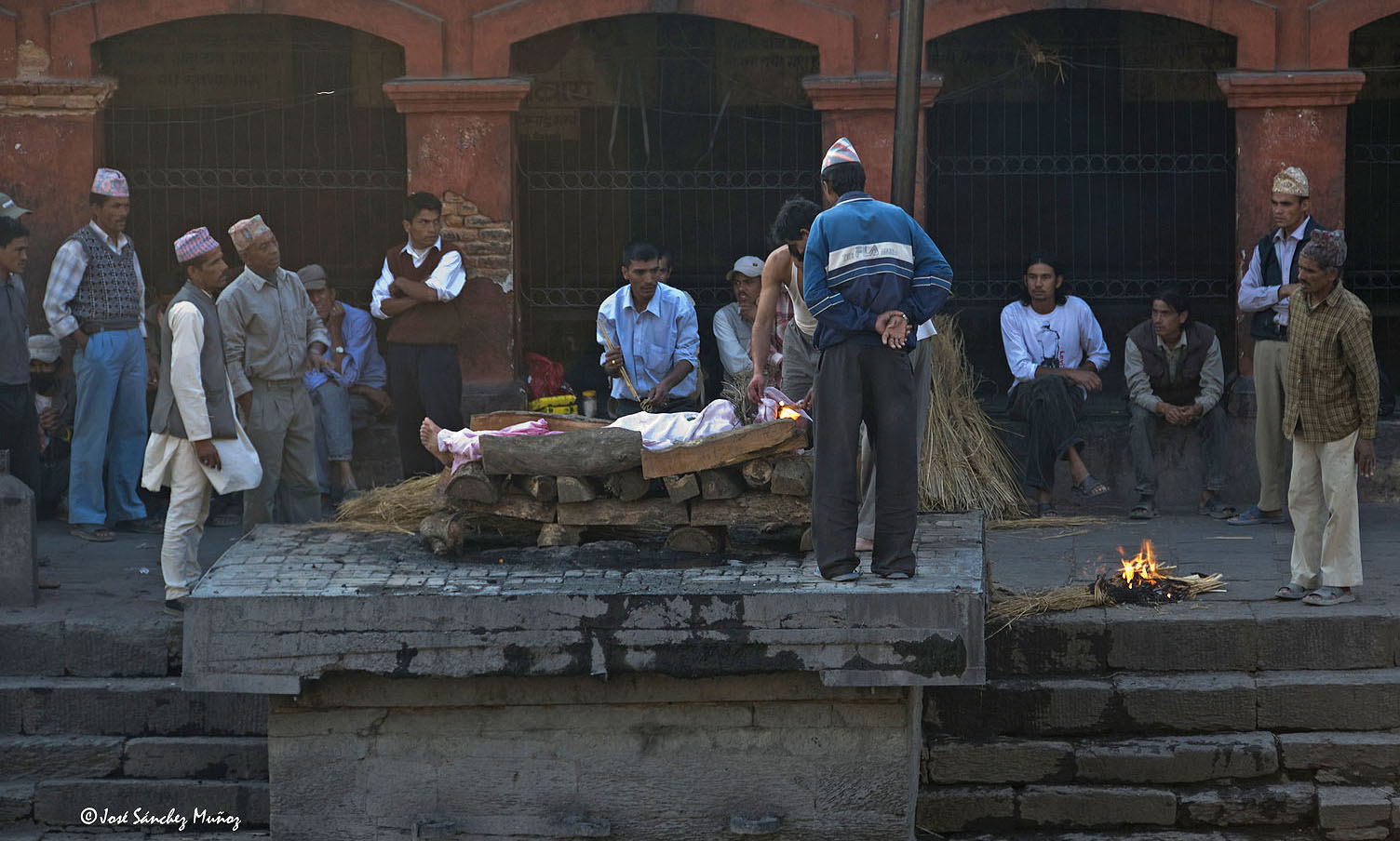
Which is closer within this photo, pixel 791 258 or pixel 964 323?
pixel 791 258

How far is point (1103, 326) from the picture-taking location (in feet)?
41.5

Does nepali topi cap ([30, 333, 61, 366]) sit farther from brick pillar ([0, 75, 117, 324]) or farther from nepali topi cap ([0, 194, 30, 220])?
nepali topi cap ([0, 194, 30, 220])

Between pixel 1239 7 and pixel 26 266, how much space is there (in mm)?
7310

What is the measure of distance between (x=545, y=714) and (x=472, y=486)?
1180mm

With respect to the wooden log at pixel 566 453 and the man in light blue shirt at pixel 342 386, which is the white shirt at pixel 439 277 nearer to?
the man in light blue shirt at pixel 342 386

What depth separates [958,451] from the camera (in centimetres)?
916

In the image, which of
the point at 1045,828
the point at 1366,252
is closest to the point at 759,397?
the point at 1045,828

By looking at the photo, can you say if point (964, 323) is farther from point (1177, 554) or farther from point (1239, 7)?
point (1177, 554)

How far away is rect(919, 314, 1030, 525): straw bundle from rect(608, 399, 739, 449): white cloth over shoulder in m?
1.87

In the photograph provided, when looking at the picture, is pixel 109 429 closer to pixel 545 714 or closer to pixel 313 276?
pixel 313 276

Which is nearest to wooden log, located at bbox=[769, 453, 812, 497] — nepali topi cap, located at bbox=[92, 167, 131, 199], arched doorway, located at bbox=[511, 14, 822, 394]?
nepali topi cap, located at bbox=[92, 167, 131, 199]

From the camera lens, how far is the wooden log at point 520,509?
23.7 ft

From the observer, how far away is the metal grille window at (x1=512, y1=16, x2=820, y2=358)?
12086mm

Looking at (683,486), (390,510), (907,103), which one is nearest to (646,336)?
(907,103)
